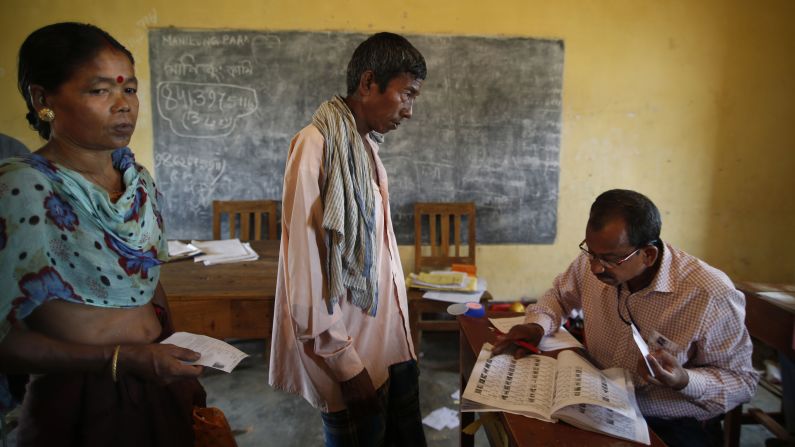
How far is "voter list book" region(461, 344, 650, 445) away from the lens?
0.99 metres

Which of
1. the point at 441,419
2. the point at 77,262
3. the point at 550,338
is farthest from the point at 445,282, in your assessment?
the point at 77,262

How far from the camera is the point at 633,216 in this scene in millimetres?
1209

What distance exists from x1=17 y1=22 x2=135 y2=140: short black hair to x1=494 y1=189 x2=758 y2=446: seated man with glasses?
1169 millimetres

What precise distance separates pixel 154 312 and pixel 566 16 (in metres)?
3.44

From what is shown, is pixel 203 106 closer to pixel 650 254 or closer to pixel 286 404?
pixel 286 404

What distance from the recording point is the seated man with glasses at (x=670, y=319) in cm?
118

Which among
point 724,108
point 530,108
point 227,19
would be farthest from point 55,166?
point 724,108

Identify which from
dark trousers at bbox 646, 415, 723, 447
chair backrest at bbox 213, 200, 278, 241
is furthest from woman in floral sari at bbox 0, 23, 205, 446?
chair backrest at bbox 213, 200, 278, 241

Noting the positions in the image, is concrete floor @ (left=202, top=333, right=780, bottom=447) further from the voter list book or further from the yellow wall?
the voter list book

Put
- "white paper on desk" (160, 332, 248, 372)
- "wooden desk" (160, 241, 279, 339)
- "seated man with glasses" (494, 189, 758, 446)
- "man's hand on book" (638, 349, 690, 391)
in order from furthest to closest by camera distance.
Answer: "wooden desk" (160, 241, 279, 339), "seated man with glasses" (494, 189, 758, 446), "man's hand on book" (638, 349, 690, 391), "white paper on desk" (160, 332, 248, 372)

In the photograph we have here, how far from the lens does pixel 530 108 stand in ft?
11.6

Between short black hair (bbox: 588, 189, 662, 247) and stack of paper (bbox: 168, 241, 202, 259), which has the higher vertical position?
short black hair (bbox: 588, 189, 662, 247)

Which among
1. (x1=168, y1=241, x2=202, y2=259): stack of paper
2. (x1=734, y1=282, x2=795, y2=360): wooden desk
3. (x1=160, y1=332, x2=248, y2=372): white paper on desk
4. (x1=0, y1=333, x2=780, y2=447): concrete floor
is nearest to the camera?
(x1=160, y1=332, x2=248, y2=372): white paper on desk

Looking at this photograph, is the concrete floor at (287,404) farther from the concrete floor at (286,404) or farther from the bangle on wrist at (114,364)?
the bangle on wrist at (114,364)
